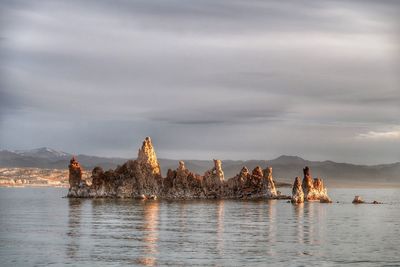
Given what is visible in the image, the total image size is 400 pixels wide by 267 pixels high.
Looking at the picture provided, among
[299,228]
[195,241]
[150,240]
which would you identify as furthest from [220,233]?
[299,228]

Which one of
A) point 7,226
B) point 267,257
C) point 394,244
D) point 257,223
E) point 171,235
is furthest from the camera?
point 257,223

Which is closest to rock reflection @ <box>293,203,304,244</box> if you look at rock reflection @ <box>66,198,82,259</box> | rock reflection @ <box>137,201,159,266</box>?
rock reflection @ <box>137,201,159,266</box>

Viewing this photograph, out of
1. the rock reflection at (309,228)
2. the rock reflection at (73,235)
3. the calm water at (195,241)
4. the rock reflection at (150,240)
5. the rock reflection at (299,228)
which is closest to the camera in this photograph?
the rock reflection at (150,240)

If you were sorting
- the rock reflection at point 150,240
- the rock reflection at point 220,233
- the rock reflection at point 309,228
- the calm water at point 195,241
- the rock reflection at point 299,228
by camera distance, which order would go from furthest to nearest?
the rock reflection at point 299,228, the rock reflection at point 309,228, the rock reflection at point 220,233, the calm water at point 195,241, the rock reflection at point 150,240

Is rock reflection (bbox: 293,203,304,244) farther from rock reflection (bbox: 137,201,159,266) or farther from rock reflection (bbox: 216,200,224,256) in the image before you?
rock reflection (bbox: 137,201,159,266)

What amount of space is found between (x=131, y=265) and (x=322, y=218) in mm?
80568

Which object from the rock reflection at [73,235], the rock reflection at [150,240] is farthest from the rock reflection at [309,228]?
the rock reflection at [73,235]

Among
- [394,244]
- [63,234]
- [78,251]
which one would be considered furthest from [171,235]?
[394,244]

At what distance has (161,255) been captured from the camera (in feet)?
266

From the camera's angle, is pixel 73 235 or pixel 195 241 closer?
pixel 195 241

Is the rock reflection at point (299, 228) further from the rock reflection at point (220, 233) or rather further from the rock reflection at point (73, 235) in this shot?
the rock reflection at point (73, 235)

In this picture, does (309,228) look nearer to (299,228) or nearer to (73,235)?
(299,228)

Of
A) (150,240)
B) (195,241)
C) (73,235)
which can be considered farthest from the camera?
(73,235)

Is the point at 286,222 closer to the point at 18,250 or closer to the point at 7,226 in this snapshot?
the point at 7,226
